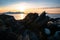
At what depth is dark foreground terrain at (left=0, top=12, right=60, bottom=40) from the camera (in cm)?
150

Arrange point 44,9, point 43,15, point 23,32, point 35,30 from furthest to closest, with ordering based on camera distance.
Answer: point 44,9
point 43,15
point 35,30
point 23,32

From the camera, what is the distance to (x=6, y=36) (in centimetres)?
144

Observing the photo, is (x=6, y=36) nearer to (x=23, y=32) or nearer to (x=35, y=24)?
(x=23, y=32)

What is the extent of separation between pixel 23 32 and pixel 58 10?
0.80 meters

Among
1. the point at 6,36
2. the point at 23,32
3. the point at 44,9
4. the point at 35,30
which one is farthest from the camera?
the point at 44,9

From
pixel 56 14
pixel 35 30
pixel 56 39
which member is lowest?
pixel 56 39

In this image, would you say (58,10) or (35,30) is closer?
(35,30)

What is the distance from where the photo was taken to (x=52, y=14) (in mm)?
2014

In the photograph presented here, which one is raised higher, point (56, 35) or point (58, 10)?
point (58, 10)

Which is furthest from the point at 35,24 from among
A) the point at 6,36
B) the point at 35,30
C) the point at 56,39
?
the point at 6,36

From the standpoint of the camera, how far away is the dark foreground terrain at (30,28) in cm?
150

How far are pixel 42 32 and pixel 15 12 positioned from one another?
50 cm

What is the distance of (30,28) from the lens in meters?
1.68

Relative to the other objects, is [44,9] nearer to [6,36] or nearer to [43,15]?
[43,15]
